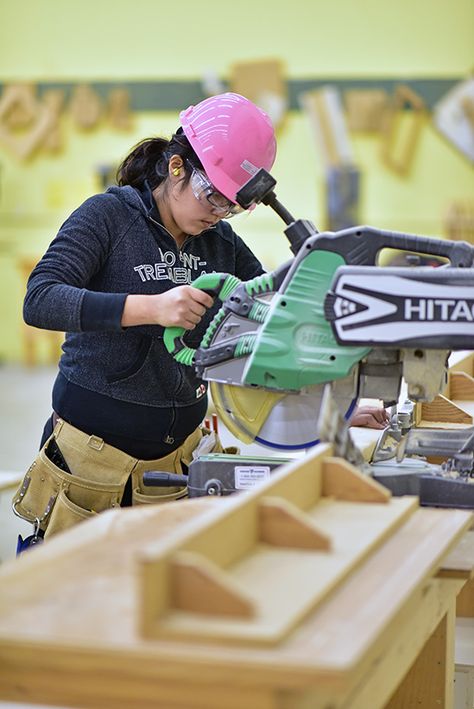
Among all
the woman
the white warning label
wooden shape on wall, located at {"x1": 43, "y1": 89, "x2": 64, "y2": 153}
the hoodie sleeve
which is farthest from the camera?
wooden shape on wall, located at {"x1": 43, "y1": 89, "x2": 64, "y2": 153}

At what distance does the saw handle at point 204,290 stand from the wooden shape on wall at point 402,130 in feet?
23.7

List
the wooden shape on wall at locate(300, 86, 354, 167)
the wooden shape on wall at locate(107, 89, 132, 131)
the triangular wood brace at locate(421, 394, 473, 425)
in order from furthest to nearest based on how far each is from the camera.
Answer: the wooden shape on wall at locate(107, 89, 132, 131) < the wooden shape on wall at locate(300, 86, 354, 167) < the triangular wood brace at locate(421, 394, 473, 425)

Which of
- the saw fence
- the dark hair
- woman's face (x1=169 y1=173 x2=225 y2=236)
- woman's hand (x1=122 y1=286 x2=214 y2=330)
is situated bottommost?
the saw fence

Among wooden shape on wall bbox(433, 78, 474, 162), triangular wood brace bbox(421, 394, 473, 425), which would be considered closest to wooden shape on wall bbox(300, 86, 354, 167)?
wooden shape on wall bbox(433, 78, 474, 162)

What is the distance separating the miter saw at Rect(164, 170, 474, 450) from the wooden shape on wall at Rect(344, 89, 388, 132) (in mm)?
7181

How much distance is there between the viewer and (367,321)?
1982 mm

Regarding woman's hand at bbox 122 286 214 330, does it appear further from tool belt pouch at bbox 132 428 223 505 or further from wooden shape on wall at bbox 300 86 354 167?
wooden shape on wall at bbox 300 86 354 167

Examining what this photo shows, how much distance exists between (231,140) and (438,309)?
61cm

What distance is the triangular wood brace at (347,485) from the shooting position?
174 centimetres

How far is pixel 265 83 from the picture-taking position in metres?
9.31

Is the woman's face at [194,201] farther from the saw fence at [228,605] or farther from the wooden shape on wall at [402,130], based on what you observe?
the wooden shape on wall at [402,130]

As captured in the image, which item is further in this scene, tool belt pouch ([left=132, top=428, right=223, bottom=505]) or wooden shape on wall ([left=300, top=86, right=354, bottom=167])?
wooden shape on wall ([left=300, top=86, right=354, bottom=167])

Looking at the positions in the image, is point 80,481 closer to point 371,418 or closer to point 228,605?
point 371,418

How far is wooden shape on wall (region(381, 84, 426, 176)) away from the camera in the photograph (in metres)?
9.09
